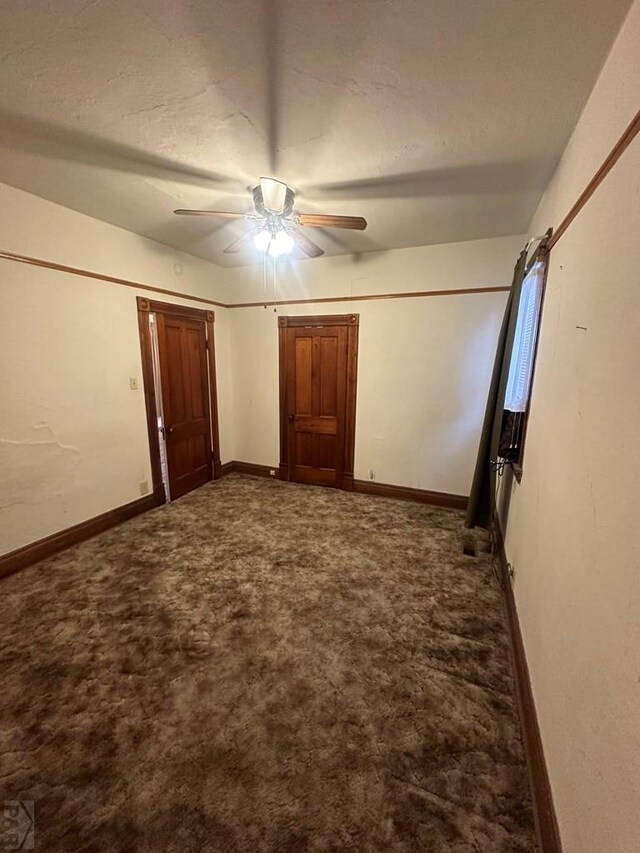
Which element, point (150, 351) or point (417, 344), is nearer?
point (150, 351)

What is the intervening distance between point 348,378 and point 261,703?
3.02 metres

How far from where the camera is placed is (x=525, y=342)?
2119mm

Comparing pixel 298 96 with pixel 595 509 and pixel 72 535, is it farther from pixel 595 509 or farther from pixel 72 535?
pixel 72 535

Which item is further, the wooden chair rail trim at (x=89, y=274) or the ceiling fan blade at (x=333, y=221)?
the wooden chair rail trim at (x=89, y=274)

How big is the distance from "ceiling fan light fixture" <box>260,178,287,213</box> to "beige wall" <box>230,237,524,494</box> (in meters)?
1.70

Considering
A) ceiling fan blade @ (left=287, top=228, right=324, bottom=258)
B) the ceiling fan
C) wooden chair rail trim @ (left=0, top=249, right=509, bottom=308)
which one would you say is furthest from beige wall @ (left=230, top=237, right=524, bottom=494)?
the ceiling fan

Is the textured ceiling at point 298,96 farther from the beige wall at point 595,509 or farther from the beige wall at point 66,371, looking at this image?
the beige wall at point 66,371

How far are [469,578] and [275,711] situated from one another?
1.60 m

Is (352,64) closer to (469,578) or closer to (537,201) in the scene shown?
(537,201)

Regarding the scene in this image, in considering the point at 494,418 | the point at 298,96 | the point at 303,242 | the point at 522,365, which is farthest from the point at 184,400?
the point at 522,365

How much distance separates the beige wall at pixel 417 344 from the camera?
3.28 meters

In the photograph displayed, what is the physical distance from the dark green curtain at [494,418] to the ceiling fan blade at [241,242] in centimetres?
196

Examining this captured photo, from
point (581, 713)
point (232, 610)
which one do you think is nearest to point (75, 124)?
point (232, 610)

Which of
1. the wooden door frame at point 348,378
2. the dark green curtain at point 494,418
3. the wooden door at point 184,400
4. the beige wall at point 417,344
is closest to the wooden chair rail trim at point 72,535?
the wooden door at point 184,400
